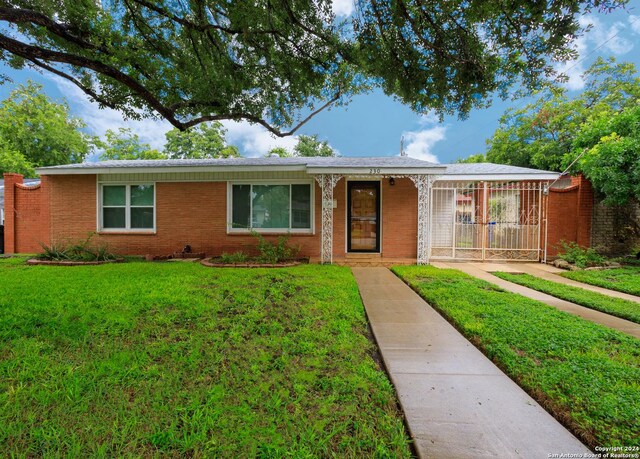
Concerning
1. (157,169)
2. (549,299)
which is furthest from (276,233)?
(549,299)

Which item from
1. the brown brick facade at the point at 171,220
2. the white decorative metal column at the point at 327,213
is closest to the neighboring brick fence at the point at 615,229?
the white decorative metal column at the point at 327,213

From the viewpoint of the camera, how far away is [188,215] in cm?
888

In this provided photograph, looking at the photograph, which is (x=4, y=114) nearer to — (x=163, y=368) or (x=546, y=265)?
(x=163, y=368)

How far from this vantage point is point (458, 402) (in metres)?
2.10

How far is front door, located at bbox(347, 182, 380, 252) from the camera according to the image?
8.75 meters

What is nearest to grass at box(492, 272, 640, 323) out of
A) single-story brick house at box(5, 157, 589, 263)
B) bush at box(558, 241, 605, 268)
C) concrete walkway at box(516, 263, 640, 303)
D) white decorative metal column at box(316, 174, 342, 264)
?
concrete walkway at box(516, 263, 640, 303)

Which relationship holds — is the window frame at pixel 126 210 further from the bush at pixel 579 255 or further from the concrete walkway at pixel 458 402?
the bush at pixel 579 255

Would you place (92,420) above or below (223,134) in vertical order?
below

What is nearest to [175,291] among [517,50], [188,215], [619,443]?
[188,215]

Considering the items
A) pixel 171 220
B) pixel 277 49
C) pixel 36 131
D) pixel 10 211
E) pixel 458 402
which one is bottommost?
pixel 458 402

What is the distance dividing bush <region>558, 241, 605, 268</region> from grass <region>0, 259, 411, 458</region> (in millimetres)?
7305

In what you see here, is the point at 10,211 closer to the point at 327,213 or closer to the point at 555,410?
the point at 327,213

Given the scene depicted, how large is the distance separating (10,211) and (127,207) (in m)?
4.56

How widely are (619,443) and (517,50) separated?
5.09m
